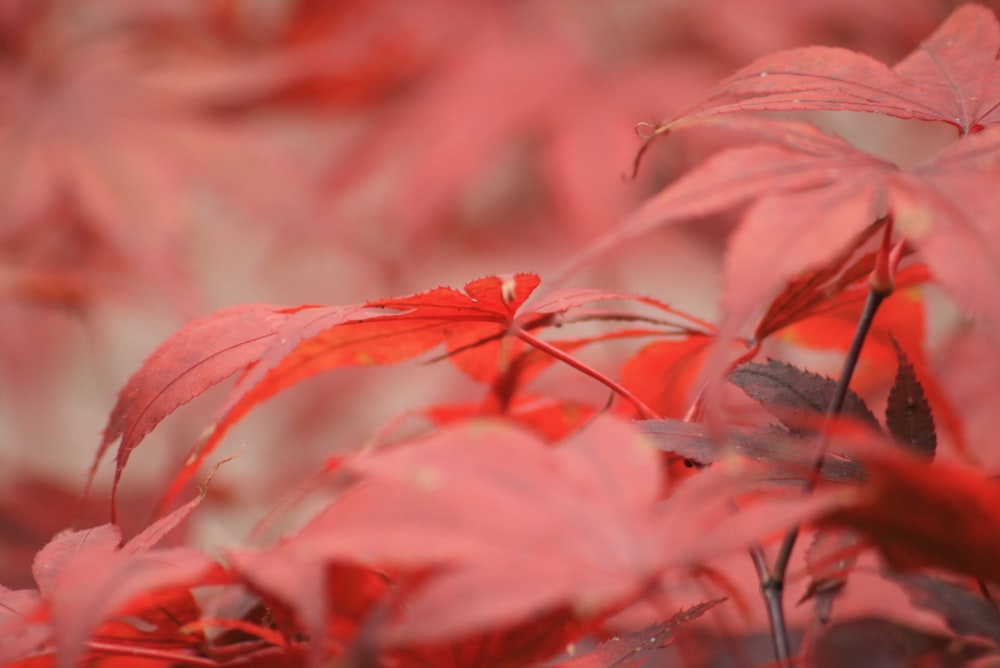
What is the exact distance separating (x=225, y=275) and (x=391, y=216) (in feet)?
1.27

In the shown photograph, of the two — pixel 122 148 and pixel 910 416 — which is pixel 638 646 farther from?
pixel 122 148

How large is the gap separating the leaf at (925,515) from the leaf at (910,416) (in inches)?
3.3

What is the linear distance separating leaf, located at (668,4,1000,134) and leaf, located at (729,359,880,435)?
0.09 meters

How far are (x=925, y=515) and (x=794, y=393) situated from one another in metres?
0.10

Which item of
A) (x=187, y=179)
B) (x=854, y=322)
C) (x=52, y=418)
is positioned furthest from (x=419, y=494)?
(x=52, y=418)

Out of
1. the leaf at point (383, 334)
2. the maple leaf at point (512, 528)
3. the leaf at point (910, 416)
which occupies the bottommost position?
the maple leaf at point (512, 528)

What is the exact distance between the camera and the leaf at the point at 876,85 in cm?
27

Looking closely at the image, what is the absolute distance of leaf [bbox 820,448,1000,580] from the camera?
0.18 m

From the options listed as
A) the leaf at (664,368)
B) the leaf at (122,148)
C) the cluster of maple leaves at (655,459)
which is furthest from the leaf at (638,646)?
the leaf at (122,148)

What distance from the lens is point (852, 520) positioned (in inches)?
7.3

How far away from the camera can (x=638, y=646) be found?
0.26 meters

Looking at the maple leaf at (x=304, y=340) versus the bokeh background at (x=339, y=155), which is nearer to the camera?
the maple leaf at (x=304, y=340)

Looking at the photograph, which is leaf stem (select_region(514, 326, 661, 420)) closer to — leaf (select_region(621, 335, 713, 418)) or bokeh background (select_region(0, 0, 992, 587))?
leaf (select_region(621, 335, 713, 418))

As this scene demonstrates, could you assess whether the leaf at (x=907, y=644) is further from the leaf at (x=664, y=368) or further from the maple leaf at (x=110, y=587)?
the maple leaf at (x=110, y=587)
